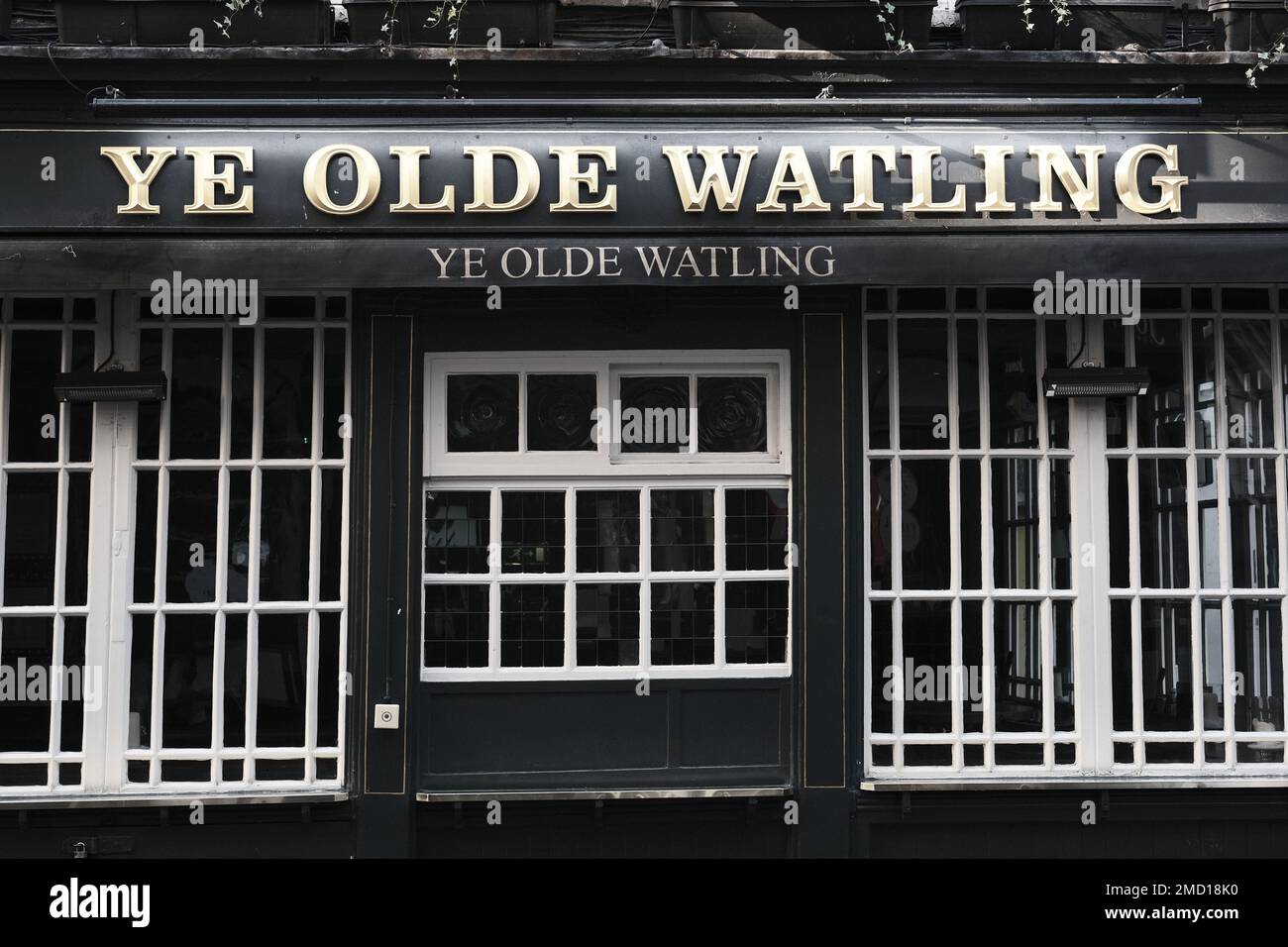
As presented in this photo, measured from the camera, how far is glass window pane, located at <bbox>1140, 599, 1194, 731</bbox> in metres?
7.80

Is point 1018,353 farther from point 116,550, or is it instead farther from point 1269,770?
point 116,550

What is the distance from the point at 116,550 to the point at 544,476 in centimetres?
245

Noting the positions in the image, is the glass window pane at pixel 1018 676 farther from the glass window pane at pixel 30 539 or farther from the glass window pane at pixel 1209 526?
the glass window pane at pixel 30 539

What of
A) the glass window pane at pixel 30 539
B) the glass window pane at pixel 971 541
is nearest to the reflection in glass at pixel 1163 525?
the glass window pane at pixel 971 541

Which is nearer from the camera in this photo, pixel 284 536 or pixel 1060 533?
pixel 284 536

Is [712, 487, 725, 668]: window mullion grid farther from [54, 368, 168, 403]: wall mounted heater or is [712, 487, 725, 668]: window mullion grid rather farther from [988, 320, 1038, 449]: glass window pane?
[54, 368, 168, 403]: wall mounted heater

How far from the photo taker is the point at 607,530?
7.85m

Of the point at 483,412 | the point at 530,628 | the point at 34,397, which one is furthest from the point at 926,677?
the point at 34,397

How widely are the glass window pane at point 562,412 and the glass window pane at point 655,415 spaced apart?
198 mm

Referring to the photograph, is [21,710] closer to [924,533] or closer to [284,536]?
[284,536]

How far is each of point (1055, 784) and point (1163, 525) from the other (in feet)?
5.40

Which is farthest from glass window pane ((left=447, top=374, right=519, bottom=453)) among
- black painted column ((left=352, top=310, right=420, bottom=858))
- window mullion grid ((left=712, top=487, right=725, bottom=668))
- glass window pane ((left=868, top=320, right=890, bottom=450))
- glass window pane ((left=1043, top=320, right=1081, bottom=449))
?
glass window pane ((left=1043, top=320, right=1081, bottom=449))

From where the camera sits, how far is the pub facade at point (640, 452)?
7480mm

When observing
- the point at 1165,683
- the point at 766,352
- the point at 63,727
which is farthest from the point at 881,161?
the point at 63,727
